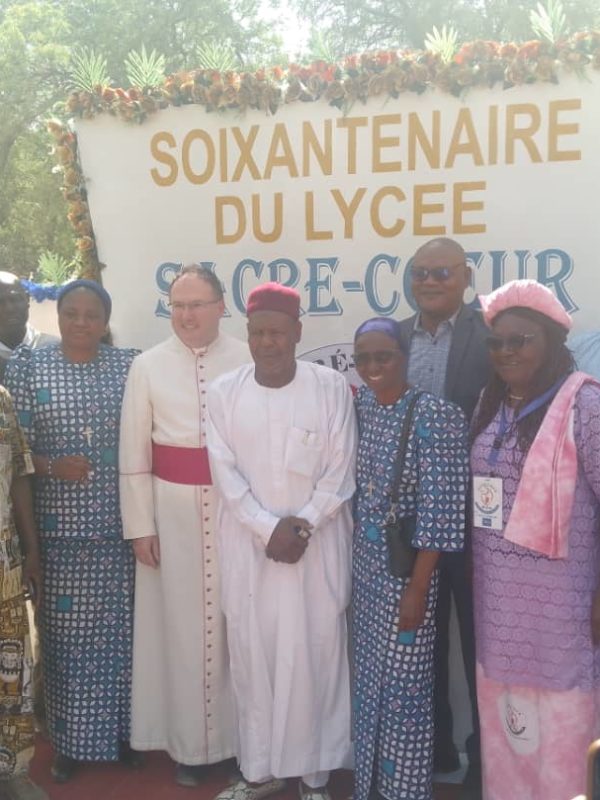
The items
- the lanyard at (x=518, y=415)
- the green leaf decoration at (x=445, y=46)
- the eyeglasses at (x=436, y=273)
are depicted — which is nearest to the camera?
the lanyard at (x=518, y=415)

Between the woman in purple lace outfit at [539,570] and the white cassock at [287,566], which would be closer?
the woman in purple lace outfit at [539,570]

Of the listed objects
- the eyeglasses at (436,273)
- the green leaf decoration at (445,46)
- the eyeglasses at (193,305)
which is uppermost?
the green leaf decoration at (445,46)

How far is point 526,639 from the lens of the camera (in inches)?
108

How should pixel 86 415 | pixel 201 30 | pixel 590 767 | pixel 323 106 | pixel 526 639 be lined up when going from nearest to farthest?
pixel 590 767, pixel 526 639, pixel 86 415, pixel 323 106, pixel 201 30

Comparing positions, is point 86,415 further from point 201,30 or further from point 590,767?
point 201,30

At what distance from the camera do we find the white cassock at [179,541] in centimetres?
341

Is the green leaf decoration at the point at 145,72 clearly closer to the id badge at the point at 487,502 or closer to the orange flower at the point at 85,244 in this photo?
the orange flower at the point at 85,244

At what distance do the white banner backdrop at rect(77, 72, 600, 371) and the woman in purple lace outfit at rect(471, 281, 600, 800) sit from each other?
1.17m

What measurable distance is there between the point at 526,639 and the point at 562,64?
2.40m

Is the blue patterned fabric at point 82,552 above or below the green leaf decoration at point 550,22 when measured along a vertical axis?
below

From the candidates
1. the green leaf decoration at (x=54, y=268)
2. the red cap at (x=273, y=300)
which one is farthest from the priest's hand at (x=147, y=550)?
the green leaf decoration at (x=54, y=268)

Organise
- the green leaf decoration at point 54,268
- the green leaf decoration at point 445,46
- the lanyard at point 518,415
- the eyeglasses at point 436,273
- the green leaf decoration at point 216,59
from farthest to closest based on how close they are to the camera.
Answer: the green leaf decoration at point 54,268 → the green leaf decoration at point 216,59 → the green leaf decoration at point 445,46 → the eyeglasses at point 436,273 → the lanyard at point 518,415

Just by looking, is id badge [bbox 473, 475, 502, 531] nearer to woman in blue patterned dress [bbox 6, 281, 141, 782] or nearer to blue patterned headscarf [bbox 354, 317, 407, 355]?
blue patterned headscarf [bbox 354, 317, 407, 355]

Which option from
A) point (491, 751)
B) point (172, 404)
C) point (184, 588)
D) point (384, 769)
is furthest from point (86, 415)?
point (491, 751)
